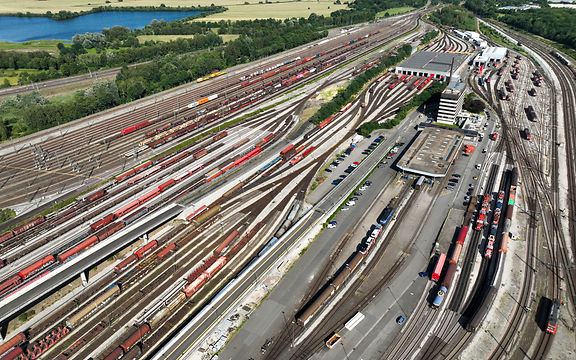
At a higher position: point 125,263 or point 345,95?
point 345,95

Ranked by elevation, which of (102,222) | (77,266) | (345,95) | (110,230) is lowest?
(102,222)

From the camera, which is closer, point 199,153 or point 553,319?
point 553,319

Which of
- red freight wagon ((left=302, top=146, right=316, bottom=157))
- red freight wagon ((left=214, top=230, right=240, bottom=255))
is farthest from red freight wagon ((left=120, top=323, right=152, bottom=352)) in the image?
red freight wagon ((left=302, top=146, right=316, bottom=157))

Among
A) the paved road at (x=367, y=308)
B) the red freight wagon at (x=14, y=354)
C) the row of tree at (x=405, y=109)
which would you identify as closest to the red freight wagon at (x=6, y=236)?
the red freight wagon at (x=14, y=354)

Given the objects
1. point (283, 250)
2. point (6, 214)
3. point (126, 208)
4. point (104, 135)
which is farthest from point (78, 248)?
point (104, 135)

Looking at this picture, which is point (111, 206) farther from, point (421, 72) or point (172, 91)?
point (421, 72)

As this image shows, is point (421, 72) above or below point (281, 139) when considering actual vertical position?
above

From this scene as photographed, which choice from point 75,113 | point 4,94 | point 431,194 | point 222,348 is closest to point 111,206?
point 222,348

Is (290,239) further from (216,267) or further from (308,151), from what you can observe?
(308,151)

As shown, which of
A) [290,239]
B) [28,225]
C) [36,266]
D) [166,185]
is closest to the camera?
[36,266]
